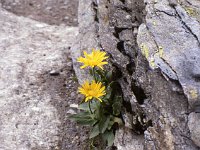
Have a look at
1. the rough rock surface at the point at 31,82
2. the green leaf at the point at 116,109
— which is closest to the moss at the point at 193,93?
the green leaf at the point at 116,109

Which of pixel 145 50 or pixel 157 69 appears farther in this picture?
pixel 145 50

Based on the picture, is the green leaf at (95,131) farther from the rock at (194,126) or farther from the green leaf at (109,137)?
the rock at (194,126)

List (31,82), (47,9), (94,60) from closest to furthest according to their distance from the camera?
(94,60)
(31,82)
(47,9)

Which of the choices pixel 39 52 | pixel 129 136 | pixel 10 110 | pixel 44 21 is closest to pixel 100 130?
pixel 129 136

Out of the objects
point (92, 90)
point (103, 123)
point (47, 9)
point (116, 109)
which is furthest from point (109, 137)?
point (47, 9)

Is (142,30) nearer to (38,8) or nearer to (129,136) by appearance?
(129,136)

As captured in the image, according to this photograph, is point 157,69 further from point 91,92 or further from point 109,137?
point 109,137
